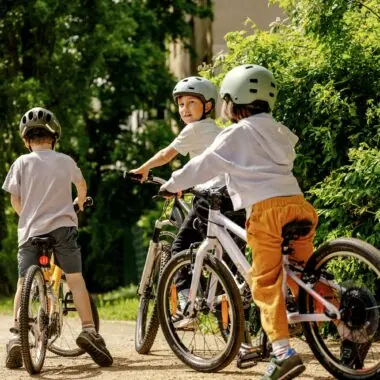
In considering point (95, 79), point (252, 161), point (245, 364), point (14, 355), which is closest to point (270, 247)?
point (252, 161)

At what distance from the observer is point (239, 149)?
6645 millimetres

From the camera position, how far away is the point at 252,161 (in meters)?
6.61

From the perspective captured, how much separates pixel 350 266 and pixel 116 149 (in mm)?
16997

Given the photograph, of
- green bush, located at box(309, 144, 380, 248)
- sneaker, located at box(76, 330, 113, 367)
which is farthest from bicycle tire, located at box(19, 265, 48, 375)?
green bush, located at box(309, 144, 380, 248)

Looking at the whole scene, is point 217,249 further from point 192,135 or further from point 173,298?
point 192,135

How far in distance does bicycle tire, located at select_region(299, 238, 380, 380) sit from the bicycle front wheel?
1.61 ft

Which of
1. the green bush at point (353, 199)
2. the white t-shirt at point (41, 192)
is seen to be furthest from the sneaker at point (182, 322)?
the green bush at point (353, 199)

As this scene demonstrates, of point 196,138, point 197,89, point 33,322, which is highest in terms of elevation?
point 197,89

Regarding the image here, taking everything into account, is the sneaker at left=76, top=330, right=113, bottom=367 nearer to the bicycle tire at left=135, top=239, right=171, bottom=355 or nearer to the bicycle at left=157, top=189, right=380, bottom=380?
the bicycle at left=157, top=189, right=380, bottom=380

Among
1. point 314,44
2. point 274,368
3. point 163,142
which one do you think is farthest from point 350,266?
point 163,142

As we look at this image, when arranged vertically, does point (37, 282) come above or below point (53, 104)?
below

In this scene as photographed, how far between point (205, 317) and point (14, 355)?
4.25ft

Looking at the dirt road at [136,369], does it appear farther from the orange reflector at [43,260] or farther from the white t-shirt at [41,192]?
the white t-shirt at [41,192]

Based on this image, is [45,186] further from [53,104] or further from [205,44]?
[205,44]
